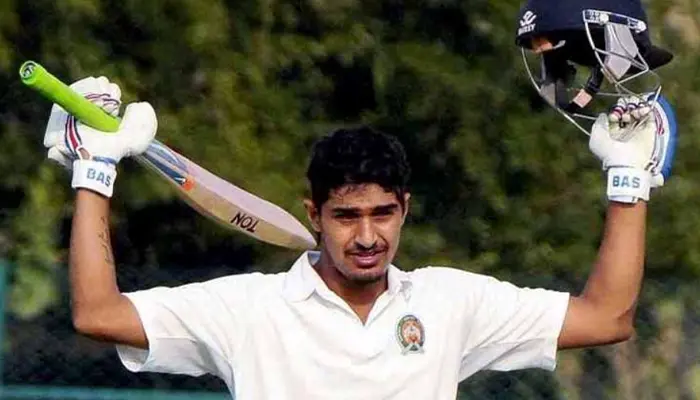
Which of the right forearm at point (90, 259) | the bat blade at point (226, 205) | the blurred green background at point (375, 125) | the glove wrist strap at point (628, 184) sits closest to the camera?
the right forearm at point (90, 259)

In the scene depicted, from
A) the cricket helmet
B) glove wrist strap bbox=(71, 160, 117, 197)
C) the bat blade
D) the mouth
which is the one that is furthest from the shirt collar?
the cricket helmet

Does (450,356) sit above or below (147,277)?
below

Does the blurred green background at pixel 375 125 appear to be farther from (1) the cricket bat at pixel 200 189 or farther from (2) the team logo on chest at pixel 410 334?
(2) the team logo on chest at pixel 410 334

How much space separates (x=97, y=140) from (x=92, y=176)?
0.08 metres

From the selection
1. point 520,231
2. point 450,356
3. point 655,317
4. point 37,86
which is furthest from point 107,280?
point 520,231

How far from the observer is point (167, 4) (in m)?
7.01

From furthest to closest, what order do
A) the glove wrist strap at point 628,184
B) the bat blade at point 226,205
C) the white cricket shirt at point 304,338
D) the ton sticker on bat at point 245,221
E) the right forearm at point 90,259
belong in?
the ton sticker on bat at point 245,221 → the bat blade at point 226,205 → the glove wrist strap at point 628,184 → the white cricket shirt at point 304,338 → the right forearm at point 90,259

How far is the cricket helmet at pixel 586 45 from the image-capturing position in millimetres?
3885

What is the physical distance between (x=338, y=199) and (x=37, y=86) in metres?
0.62

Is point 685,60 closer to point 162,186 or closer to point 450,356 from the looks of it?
point 162,186

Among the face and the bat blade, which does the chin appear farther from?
the bat blade

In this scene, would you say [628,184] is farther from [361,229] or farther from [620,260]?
[361,229]

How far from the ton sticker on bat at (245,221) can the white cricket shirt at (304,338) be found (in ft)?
1.07

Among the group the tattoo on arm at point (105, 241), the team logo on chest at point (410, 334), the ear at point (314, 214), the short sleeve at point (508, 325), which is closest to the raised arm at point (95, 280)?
the tattoo on arm at point (105, 241)
